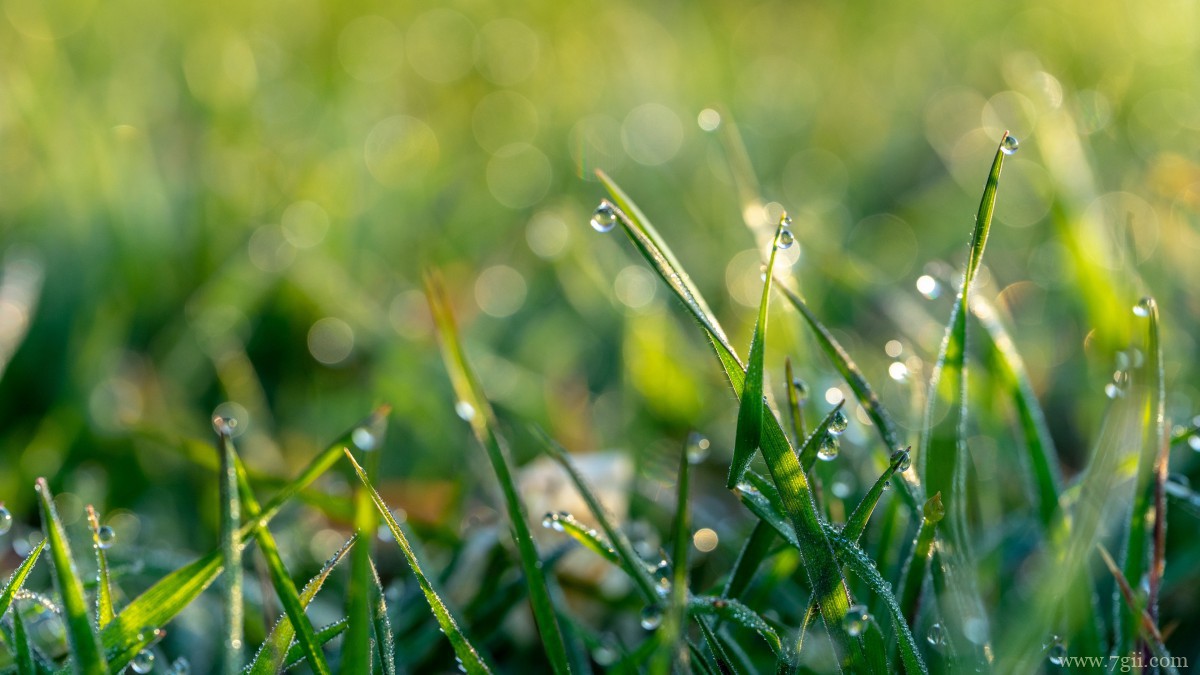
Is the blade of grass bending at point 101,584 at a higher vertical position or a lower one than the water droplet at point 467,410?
lower

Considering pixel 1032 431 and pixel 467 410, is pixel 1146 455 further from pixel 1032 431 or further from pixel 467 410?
pixel 467 410

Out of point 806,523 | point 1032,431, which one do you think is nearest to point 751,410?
point 806,523

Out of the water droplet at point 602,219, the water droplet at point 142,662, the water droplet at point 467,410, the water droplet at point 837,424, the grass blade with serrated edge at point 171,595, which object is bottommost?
the water droplet at point 142,662

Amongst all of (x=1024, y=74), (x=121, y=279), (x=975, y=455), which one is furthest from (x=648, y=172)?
(x=975, y=455)

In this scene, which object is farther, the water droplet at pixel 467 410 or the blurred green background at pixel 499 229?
the blurred green background at pixel 499 229

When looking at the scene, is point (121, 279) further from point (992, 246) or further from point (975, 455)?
point (992, 246)

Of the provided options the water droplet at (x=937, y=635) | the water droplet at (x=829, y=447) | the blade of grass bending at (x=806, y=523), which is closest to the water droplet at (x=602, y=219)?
the blade of grass bending at (x=806, y=523)

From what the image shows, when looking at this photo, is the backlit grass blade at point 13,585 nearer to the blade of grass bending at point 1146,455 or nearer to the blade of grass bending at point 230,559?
the blade of grass bending at point 230,559
